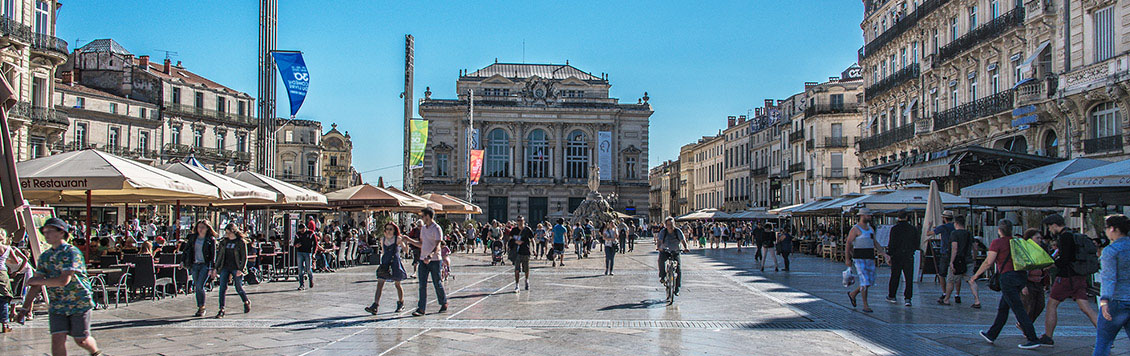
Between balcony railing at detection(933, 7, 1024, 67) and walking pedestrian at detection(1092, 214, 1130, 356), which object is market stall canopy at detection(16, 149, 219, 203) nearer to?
walking pedestrian at detection(1092, 214, 1130, 356)

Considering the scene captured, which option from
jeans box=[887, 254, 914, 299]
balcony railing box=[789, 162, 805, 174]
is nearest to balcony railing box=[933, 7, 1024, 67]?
jeans box=[887, 254, 914, 299]

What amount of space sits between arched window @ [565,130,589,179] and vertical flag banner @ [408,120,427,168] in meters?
38.4

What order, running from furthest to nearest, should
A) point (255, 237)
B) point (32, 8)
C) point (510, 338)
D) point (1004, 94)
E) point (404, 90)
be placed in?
point (404, 90) → point (32, 8) → point (1004, 94) → point (255, 237) → point (510, 338)

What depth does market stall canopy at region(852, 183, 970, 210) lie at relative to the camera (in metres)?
21.6

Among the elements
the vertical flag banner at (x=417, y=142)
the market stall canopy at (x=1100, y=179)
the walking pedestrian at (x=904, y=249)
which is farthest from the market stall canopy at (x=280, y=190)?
the vertical flag banner at (x=417, y=142)

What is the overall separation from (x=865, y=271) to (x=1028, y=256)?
12.3 ft

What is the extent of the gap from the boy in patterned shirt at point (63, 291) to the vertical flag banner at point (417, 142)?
93.8 ft

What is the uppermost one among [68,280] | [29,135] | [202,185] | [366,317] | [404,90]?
[404,90]

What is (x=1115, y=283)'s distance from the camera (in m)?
Answer: 7.21

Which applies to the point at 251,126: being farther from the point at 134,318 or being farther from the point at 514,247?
the point at 134,318

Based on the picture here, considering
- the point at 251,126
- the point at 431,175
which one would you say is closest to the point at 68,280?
the point at 251,126

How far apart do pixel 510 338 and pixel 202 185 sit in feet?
21.5

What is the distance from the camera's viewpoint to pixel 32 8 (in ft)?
99.8

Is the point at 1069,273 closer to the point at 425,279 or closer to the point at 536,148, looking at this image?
the point at 425,279
